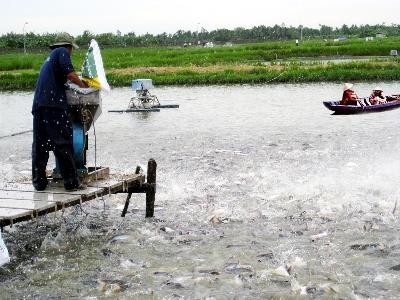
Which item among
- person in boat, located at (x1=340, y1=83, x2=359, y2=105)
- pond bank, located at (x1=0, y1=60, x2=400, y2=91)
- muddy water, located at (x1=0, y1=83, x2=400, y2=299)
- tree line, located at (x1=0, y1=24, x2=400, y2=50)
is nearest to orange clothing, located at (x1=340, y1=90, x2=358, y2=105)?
person in boat, located at (x1=340, y1=83, x2=359, y2=105)

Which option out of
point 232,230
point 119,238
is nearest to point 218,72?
point 232,230

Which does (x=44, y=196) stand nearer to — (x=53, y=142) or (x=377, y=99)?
(x=53, y=142)

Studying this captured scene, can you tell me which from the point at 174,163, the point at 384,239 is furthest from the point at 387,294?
the point at 174,163

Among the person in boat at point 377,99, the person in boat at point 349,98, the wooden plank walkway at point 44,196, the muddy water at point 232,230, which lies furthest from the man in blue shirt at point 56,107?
the person in boat at point 377,99

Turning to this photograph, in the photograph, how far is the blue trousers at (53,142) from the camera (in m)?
7.50

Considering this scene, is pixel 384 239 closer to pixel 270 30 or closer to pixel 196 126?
pixel 196 126

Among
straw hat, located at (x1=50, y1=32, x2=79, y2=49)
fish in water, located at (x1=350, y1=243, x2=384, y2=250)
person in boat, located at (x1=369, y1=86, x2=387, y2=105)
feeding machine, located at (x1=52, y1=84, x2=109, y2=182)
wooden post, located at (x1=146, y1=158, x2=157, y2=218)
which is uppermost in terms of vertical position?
straw hat, located at (x1=50, y1=32, x2=79, y2=49)

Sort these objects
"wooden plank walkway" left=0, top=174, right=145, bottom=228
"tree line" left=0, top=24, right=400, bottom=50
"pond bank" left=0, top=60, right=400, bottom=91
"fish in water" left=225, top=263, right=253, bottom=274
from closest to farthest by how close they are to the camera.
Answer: "wooden plank walkway" left=0, top=174, right=145, bottom=228
"fish in water" left=225, top=263, right=253, bottom=274
"pond bank" left=0, top=60, right=400, bottom=91
"tree line" left=0, top=24, right=400, bottom=50

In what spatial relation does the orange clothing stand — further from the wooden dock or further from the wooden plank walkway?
the wooden plank walkway

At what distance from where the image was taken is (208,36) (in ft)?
412

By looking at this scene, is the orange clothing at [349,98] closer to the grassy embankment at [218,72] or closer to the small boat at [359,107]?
the small boat at [359,107]

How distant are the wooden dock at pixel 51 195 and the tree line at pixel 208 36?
7431 centimetres

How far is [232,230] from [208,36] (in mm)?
119694

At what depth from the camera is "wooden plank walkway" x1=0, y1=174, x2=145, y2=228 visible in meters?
6.96
